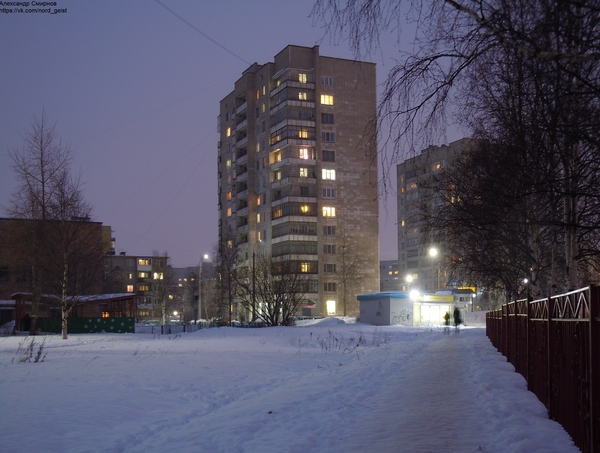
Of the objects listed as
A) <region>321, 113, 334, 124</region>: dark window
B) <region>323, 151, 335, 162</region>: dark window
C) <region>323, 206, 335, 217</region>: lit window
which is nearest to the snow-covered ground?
<region>323, 206, 335, 217</region>: lit window

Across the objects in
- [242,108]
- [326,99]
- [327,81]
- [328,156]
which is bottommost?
[328,156]

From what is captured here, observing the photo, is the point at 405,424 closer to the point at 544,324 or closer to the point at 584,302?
the point at 544,324

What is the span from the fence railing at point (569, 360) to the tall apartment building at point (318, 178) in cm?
7630

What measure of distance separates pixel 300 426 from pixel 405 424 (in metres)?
1.66

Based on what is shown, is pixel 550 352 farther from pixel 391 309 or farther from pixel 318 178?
pixel 318 178

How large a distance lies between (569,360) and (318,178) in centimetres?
8351

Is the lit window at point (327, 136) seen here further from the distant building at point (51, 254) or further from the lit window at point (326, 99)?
the distant building at point (51, 254)

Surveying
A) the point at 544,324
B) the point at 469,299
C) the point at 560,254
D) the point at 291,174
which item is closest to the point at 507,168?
the point at 544,324

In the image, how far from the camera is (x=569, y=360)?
7629mm

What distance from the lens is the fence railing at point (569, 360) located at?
6.04 meters

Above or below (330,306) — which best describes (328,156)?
above

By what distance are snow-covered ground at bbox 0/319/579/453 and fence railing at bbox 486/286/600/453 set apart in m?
0.33

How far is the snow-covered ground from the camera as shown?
848 centimetres

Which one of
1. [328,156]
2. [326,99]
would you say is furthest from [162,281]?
[326,99]
